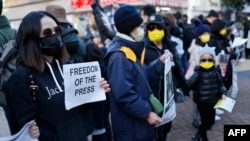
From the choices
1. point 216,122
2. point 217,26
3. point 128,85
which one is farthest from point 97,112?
point 217,26

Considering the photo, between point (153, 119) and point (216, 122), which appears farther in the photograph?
point (216, 122)

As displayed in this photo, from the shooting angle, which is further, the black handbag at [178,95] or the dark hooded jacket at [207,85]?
the dark hooded jacket at [207,85]

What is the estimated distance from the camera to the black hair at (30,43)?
2.38 metres

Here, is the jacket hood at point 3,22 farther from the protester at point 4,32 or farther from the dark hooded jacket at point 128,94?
the dark hooded jacket at point 128,94

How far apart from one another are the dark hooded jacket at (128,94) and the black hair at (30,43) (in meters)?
0.82

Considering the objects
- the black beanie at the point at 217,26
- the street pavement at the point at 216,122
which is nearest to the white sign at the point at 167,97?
the street pavement at the point at 216,122

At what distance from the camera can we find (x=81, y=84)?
258 centimetres

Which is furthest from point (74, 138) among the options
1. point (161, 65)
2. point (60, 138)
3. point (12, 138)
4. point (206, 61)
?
point (206, 61)

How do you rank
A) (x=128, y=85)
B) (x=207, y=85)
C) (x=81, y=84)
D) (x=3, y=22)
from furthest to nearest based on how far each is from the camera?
(x=207, y=85), (x=3, y=22), (x=128, y=85), (x=81, y=84)

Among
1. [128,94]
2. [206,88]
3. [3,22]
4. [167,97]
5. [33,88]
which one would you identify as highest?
[3,22]

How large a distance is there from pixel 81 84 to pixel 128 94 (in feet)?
1.87

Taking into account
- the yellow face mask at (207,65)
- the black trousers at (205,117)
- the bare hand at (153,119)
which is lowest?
the black trousers at (205,117)

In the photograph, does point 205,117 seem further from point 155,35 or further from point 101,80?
point 101,80

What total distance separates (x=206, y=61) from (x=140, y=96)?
2.51m
